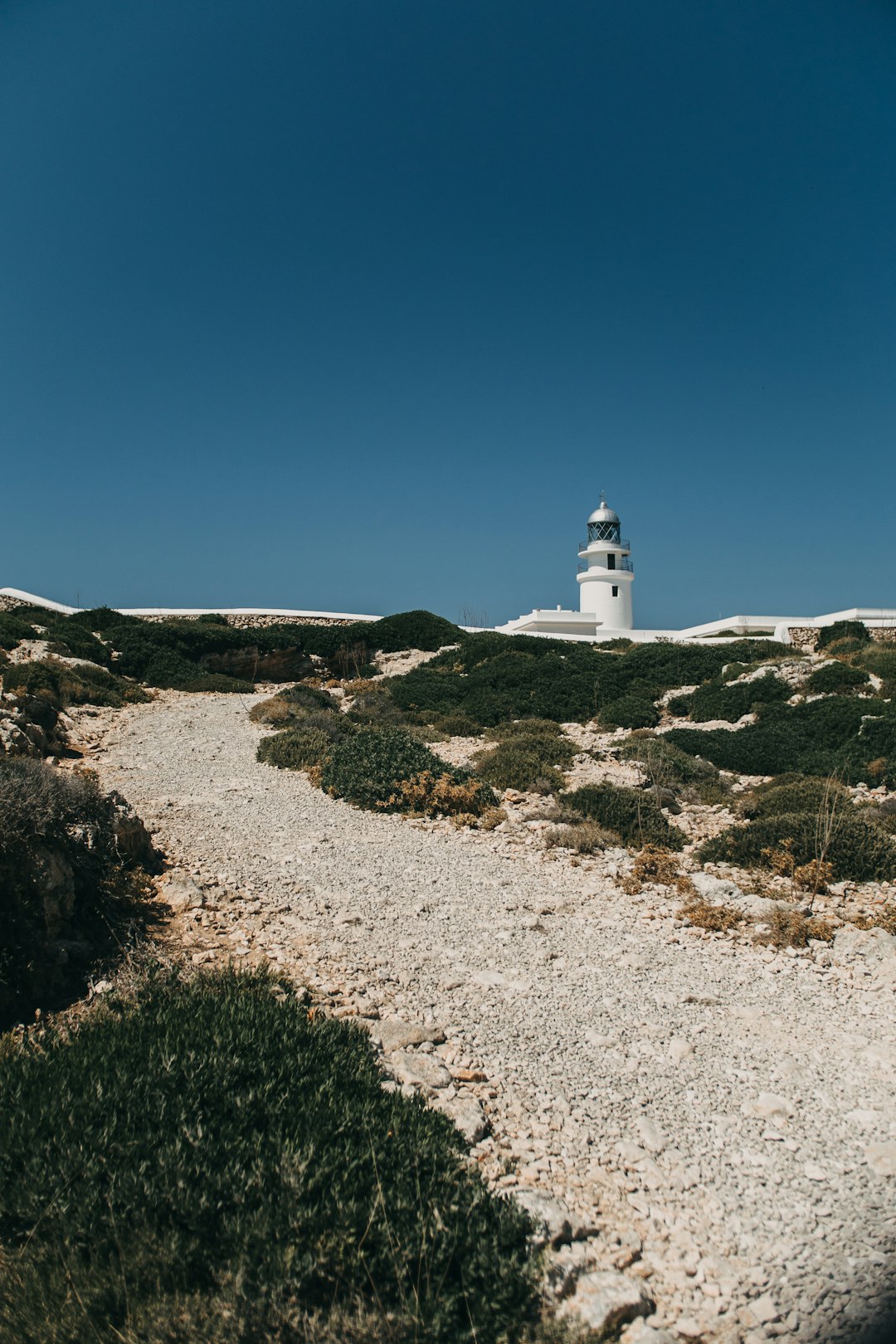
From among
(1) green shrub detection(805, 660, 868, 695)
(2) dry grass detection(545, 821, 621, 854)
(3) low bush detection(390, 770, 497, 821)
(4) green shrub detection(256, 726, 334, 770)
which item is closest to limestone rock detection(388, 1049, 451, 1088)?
(2) dry grass detection(545, 821, 621, 854)

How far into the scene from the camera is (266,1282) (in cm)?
259

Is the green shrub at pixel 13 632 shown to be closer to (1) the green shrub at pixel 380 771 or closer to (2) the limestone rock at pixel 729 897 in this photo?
(1) the green shrub at pixel 380 771

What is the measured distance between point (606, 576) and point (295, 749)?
34.0m

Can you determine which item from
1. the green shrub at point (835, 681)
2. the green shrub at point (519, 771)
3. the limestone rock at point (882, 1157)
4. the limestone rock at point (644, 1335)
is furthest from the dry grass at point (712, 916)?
the green shrub at point (835, 681)

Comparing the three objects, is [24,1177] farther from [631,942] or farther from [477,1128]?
[631,942]

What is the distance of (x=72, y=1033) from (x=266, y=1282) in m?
2.10

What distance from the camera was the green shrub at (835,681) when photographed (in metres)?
19.7

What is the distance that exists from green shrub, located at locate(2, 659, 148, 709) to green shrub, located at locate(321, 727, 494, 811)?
664 centimetres

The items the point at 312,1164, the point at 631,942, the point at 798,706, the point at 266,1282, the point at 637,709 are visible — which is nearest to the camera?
the point at 266,1282

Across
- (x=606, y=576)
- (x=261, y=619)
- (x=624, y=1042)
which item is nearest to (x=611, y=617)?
(x=606, y=576)

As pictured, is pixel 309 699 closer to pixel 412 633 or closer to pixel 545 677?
pixel 545 677

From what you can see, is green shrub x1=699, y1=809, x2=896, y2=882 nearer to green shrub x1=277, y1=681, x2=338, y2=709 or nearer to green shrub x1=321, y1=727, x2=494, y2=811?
green shrub x1=321, y1=727, x2=494, y2=811

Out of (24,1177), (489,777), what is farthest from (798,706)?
(24,1177)

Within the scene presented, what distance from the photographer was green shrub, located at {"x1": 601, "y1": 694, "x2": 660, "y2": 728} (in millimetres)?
18625
